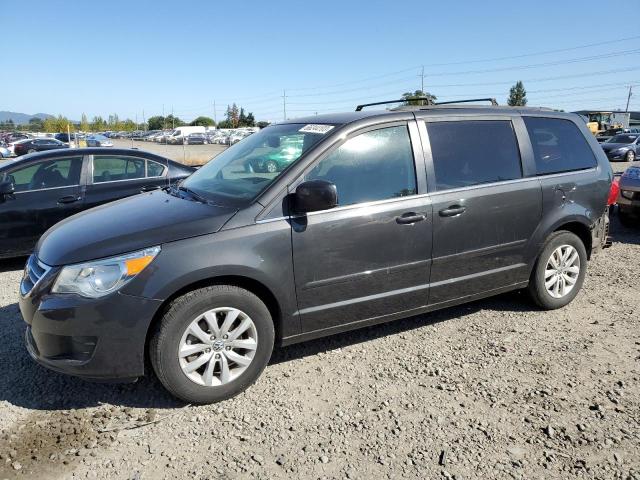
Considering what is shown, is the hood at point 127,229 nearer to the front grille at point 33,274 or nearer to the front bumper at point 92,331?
the front grille at point 33,274

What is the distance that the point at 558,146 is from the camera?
445 centimetres

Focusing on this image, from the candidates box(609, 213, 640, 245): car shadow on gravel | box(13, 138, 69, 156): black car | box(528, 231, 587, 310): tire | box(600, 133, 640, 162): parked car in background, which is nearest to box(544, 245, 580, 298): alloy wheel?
box(528, 231, 587, 310): tire

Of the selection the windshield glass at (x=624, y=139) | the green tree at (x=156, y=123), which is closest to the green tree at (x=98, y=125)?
the green tree at (x=156, y=123)

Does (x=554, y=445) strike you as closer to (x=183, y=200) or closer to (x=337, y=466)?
(x=337, y=466)

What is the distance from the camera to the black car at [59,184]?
578 centimetres

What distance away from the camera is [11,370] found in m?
3.47

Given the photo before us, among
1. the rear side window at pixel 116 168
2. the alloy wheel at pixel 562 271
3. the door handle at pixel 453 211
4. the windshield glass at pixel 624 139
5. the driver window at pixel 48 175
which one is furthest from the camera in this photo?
the windshield glass at pixel 624 139

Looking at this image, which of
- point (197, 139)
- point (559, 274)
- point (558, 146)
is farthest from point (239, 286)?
point (197, 139)

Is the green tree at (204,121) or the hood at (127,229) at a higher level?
the green tree at (204,121)

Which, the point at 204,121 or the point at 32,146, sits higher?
the point at 204,121

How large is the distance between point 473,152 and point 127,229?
2.68 meters

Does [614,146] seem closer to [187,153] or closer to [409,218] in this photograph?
[409,218]

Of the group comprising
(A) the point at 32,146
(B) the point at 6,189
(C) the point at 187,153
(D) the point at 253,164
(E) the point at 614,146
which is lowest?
(B) the point at 6,189

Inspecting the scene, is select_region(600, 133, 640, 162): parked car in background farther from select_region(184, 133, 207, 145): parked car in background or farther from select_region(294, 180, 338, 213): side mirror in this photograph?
select_region(184, 133, 207, 145): parked car in background
